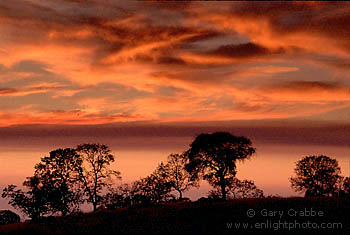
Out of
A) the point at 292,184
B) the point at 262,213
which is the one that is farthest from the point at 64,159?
the point at 292,184

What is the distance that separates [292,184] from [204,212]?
61.6 m

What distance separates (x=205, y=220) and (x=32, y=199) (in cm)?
5245

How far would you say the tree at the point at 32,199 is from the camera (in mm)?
94125

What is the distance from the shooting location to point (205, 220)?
58.5 metres

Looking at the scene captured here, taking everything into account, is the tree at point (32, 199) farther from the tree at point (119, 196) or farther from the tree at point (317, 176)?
the tree at point (317, 176)

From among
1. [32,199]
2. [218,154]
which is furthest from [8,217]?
[218,154]

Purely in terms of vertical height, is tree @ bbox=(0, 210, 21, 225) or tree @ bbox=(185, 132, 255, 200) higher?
tree @ bbox=(185, 132, 255, 200)

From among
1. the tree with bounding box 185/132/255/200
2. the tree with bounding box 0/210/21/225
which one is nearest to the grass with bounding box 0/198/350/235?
the tree with bounding box 185/132/255/200

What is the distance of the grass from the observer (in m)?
52.3

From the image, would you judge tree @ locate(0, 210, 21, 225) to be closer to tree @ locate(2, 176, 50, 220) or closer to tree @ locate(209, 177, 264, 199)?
tree @ locate(2, 176, 50, 220)

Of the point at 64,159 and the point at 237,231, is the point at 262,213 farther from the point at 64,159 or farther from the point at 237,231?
the point at 64,159

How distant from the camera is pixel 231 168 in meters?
88.8

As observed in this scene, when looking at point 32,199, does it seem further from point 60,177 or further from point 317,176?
point 317,176

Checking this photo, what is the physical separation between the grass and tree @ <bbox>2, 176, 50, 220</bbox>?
26.7 metres
